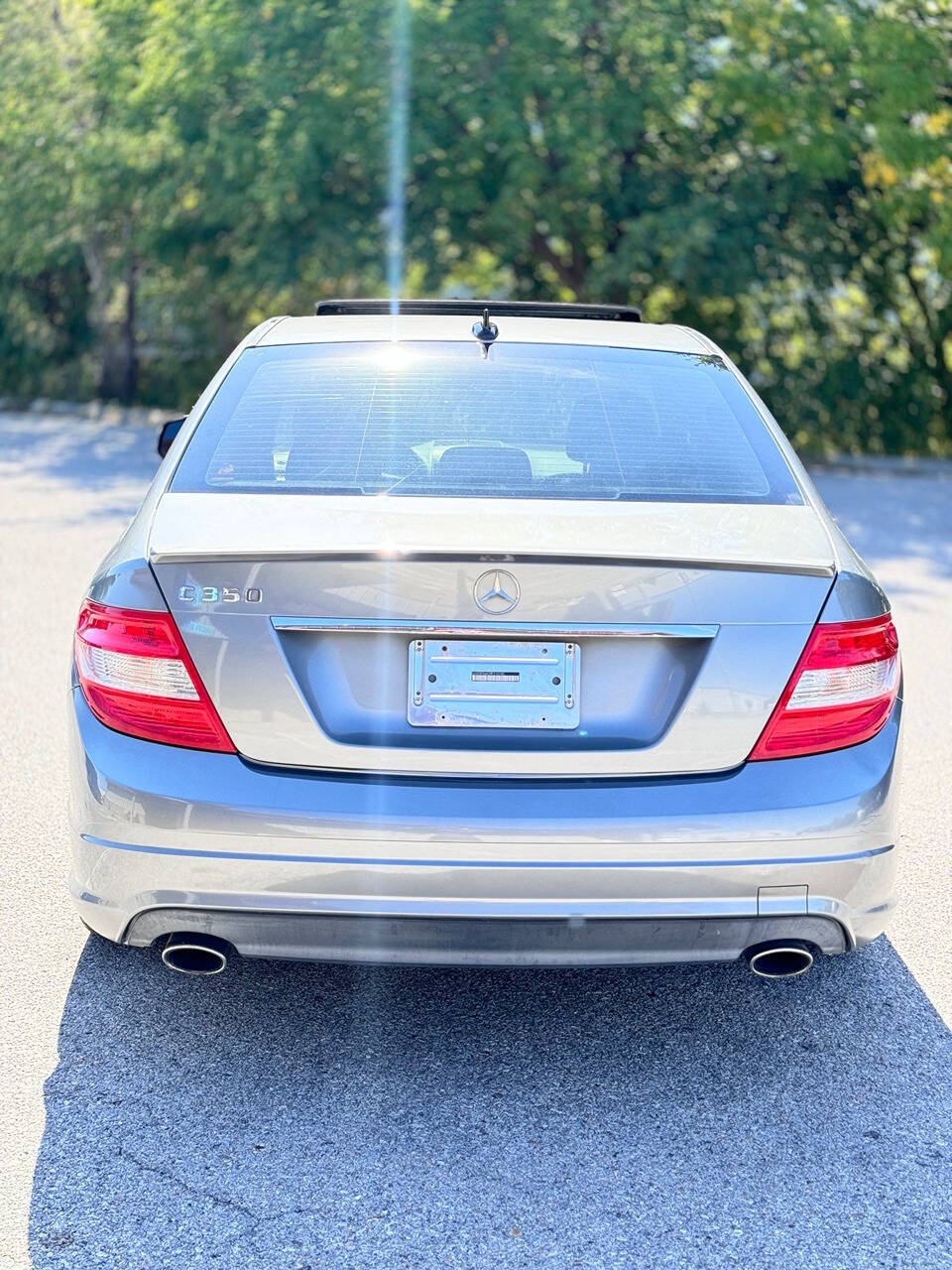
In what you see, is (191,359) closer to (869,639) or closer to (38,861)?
(38,861)

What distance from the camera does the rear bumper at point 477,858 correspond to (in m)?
2.93

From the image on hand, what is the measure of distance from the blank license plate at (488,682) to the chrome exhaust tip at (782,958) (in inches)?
24.9

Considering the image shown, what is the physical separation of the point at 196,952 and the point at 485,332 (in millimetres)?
1802

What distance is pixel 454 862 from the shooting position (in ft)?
9.58

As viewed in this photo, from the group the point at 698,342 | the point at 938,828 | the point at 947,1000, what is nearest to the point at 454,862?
the point at 947,1000

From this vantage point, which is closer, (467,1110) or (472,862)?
(472,862)

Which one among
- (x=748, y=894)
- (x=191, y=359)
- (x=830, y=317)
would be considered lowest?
(x=191, y=359)

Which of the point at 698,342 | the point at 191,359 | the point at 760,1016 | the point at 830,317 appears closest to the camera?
the point at 760,1016

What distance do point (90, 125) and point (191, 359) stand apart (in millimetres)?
3435

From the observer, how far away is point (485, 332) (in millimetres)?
4012

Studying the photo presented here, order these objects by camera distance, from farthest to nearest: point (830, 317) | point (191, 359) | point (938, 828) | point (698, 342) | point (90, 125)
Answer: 1. point (191, 359)
2. point (90, 125)
3. point (830, 317)
4. point (938, 828)
5. point (698, 342)

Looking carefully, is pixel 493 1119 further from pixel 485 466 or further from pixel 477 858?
pixel 485 466

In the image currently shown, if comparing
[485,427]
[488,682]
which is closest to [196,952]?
[488,682]

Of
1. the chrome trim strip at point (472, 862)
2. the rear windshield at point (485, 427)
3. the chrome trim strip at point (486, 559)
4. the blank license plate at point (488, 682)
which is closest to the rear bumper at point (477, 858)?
the chrome trim strip at point (472, 862)
